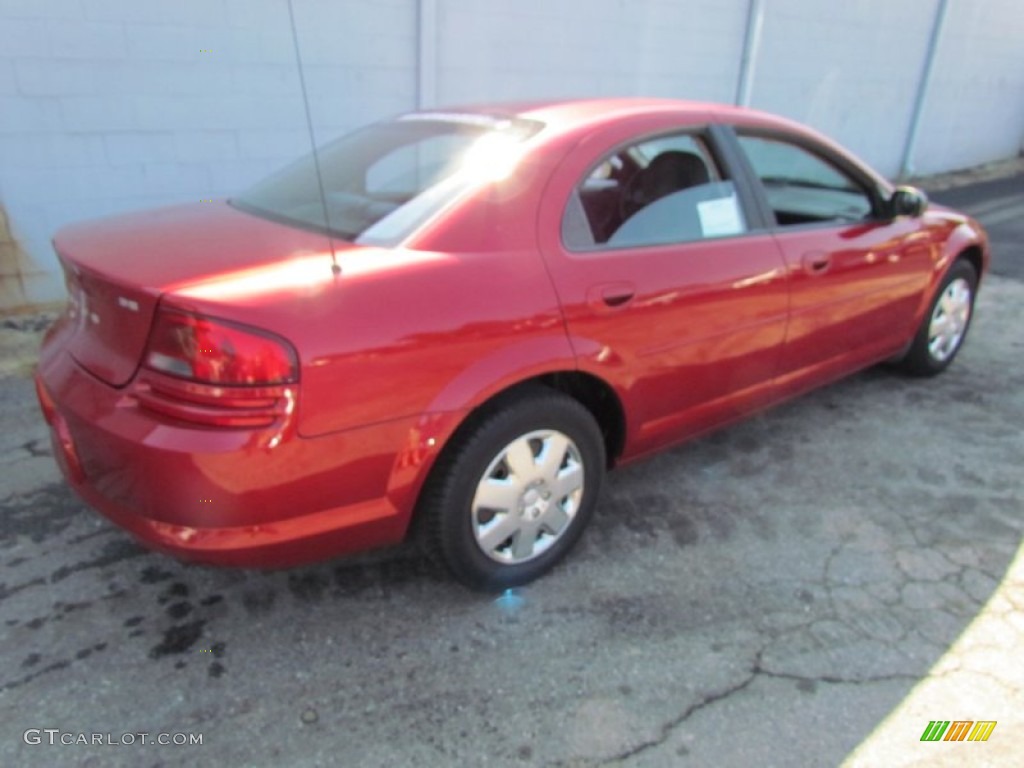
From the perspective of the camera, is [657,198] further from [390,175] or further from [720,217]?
[390,175]

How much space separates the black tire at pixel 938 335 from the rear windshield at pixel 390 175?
107 inches

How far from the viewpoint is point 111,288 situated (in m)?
2.15

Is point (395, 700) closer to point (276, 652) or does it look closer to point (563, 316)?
point (276, 652)

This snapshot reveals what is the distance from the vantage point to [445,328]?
221cm

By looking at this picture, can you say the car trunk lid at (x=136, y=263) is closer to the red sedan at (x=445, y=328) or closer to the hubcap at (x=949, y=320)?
the red sedan at (x=445, y=328)

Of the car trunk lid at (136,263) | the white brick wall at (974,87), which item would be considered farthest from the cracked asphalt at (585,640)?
the white brick wall at (974,87)

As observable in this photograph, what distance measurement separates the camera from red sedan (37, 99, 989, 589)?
200 cm

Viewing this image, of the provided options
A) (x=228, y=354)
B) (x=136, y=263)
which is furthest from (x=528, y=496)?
(x=136, y=263)

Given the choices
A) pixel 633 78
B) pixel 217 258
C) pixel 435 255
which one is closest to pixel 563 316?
pixel 435 255

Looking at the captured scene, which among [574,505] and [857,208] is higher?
[857,208]

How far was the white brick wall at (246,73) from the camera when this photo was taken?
4.79 meters

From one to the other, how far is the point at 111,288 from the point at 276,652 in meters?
1.14

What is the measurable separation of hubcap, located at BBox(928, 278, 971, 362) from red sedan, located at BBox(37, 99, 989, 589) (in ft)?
3.67

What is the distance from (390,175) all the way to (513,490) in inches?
47.0
